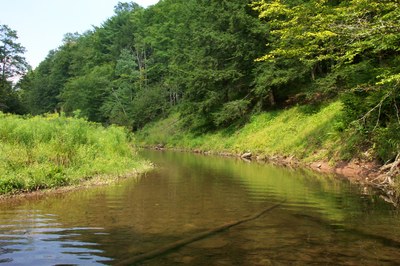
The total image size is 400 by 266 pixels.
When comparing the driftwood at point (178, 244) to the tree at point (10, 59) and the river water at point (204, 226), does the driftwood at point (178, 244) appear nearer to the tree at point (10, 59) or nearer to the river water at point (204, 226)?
the river water at point (204, 226)

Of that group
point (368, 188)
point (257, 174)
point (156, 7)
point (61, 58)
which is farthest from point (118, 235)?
point (61, 58)

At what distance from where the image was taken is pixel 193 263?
599cm

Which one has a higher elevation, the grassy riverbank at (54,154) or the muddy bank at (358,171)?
the grassy riverbank at (54,154)

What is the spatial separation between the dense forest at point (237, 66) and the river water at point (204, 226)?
462 centimetres

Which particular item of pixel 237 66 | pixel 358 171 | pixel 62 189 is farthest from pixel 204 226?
pixel 237 66

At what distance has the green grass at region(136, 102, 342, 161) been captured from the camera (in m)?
22.2

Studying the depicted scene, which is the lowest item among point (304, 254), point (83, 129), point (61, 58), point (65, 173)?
point (304, 254)

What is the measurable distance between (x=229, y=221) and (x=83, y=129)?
37.7 ft

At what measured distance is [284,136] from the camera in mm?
27250

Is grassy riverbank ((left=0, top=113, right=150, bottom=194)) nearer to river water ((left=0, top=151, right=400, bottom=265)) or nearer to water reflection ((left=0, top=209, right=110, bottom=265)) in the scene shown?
river water ((left=0, top=151, right=400, bottom=265))

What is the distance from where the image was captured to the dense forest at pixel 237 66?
48.7 ft

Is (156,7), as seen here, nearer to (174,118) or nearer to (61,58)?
(174,118)

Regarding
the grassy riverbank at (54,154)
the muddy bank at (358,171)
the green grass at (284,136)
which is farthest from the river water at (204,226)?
the green grass at (284,136)

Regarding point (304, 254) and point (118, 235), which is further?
point (118, 235)
